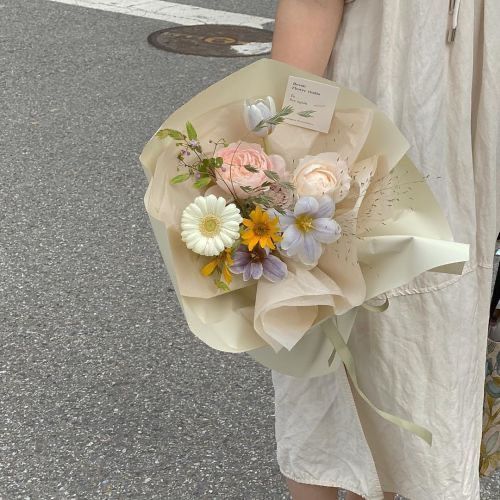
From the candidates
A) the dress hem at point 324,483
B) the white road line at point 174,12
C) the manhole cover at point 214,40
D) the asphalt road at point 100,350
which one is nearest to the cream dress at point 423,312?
the dress hem at point 324,483

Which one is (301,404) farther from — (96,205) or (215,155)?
(96,205)

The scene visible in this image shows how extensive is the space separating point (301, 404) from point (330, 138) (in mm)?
547

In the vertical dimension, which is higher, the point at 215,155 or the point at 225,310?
the point at 215,155

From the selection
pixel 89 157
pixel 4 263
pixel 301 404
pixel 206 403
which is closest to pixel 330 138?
pixel 301 404

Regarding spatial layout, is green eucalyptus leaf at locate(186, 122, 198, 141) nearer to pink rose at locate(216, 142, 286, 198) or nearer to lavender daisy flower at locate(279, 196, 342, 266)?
pink rose at locate(216, 142, 286, 198)

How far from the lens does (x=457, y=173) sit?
144cm

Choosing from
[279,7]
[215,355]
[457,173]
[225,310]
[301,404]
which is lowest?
[215,355]

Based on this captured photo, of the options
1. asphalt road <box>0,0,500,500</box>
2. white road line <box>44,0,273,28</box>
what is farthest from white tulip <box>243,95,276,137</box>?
white road line <box>44,0,273,28</box>

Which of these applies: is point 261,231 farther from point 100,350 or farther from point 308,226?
point 100,350

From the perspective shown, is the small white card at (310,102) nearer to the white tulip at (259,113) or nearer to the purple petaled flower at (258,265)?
Result: the white tulip at (259,113)

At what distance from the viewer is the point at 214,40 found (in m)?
6.09

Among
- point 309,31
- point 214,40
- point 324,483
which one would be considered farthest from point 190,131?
point 214,40

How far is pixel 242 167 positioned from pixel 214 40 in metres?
5.06

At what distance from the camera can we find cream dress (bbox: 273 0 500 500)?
138 cm
